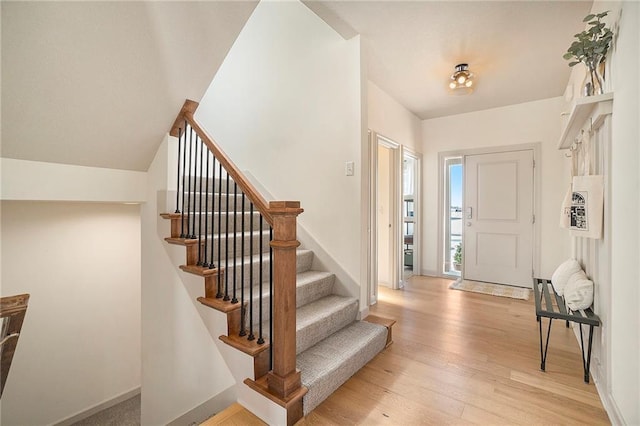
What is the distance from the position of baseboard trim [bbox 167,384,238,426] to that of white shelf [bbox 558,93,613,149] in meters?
2.67

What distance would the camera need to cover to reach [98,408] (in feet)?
10.7

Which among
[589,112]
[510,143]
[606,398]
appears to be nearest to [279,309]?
[606,398]

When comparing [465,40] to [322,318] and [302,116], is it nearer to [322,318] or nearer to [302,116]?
[302,116]

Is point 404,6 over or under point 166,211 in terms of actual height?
over

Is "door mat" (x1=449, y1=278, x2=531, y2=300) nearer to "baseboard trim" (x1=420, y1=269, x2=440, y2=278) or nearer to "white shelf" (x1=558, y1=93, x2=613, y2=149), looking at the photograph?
"baseboard trim" (x1=420, y1=269, x2=440, y2=278)

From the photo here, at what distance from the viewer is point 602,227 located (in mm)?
1729

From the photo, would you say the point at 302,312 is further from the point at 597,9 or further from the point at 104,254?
the point at 597,9

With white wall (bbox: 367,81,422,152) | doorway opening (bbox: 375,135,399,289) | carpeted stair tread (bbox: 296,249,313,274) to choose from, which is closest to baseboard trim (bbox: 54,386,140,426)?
carpeted stair tread (bbox: 296,249,313,274)

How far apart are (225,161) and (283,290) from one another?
0.90 m

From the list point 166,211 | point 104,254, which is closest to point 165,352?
point 166,211

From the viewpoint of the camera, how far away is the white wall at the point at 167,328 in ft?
7.13

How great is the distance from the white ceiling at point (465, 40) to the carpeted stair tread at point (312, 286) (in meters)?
2.12

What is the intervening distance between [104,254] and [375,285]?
3.13 meters

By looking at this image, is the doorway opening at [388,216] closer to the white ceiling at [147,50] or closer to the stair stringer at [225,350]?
the white ceiling at [147,50]
